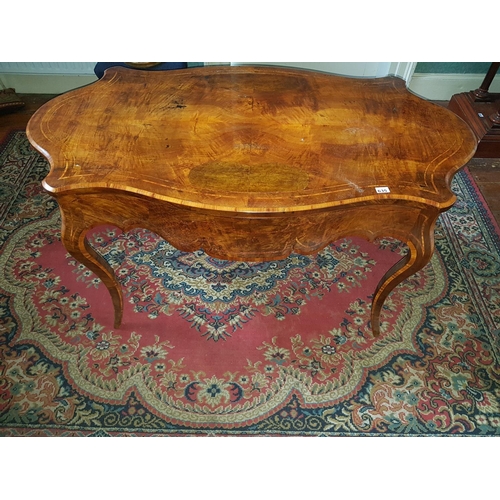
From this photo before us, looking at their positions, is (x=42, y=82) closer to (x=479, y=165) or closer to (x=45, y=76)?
(x=45, y=76)

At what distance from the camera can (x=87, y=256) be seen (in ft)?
4.47

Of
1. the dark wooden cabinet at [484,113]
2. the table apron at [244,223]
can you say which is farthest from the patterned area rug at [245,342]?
the dark wooden cabinet at [484,113]

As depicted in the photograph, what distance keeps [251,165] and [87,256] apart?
0.65 metres

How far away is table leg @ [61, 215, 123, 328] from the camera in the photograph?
1.27 m

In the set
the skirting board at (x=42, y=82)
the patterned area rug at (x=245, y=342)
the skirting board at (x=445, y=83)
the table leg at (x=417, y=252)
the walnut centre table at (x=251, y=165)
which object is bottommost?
the patterned area rug at (x=245, y=342)

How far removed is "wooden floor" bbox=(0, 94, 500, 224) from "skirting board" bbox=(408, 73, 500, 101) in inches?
3.7

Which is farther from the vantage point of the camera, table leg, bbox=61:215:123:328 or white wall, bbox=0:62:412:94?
white wall, bbox=0:62:412:94

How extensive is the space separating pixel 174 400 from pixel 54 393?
46 cm

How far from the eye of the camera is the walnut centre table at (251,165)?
3.71 feet

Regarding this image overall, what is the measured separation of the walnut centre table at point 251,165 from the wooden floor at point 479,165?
111 cm

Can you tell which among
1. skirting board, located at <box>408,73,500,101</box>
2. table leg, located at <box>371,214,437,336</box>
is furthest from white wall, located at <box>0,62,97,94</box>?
table leg, located at <box>371,214,437,336</box>

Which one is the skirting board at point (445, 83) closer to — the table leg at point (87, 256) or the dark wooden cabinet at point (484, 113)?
the dark wooden cabinet at point (484, 113)

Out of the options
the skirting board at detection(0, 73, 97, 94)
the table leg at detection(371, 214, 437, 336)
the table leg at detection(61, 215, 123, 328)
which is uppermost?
the skirting board at detection(0, 73, 97, 94)

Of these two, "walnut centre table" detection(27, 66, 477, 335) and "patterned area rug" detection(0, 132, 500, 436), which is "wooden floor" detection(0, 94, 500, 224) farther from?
"walnut centre table" detection(27, 66, 477, 335)
